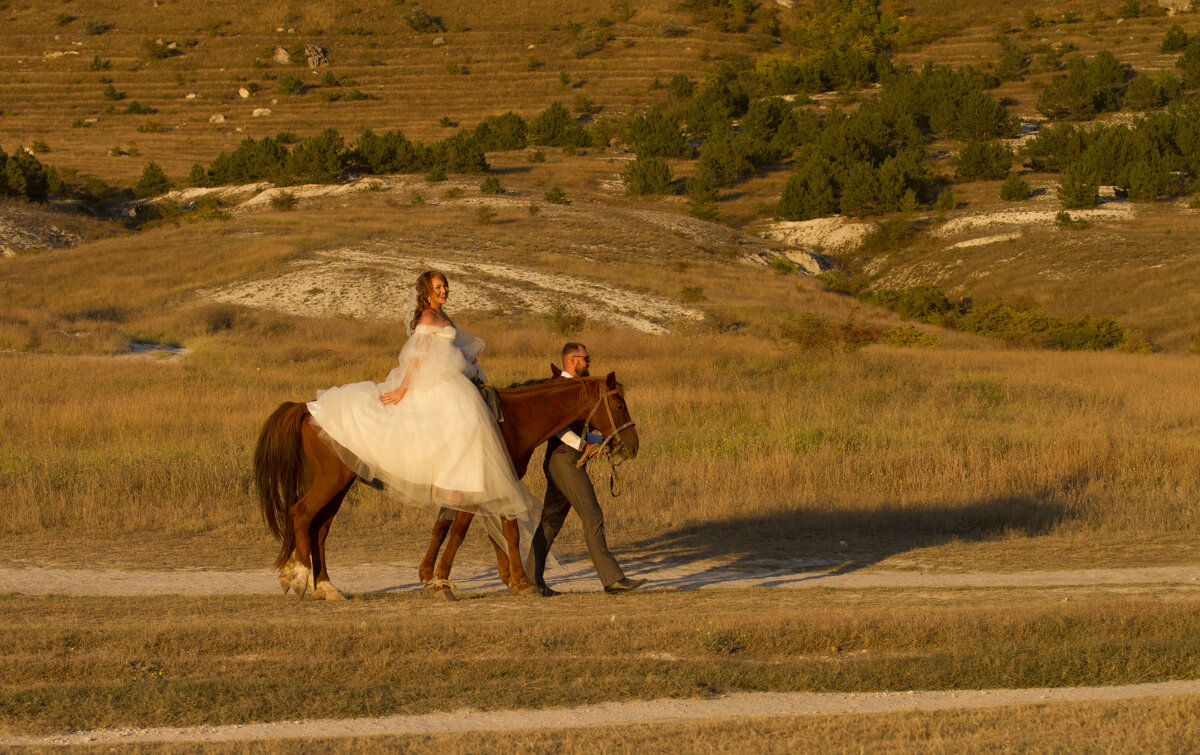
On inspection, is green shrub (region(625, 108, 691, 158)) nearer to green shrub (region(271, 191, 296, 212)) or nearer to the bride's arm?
green shrub (region(271, 191, 296, 212))

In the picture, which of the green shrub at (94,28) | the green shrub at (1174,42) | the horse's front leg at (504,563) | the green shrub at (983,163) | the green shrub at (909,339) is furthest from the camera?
the green shrub at (94,28)

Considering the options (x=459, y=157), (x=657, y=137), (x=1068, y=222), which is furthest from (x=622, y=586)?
(x=657, y=137)

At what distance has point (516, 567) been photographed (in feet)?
28.3

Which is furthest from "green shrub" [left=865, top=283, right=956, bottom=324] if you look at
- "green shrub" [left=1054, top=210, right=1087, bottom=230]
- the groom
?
the groom

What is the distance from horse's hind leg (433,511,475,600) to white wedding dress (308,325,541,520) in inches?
11.6

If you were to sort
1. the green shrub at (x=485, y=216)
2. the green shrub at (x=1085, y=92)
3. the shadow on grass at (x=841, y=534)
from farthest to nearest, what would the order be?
the green shrub at (x=1085, y=92), the green shrub at (x=485, y=216), the shadow on grass at (x=841, y=534)

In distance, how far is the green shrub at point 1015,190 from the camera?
5700 centimetres

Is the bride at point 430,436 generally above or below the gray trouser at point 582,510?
above

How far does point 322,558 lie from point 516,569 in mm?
1461

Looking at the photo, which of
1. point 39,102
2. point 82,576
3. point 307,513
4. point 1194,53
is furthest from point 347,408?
point 39,102

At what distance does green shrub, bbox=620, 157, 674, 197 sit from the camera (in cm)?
6262

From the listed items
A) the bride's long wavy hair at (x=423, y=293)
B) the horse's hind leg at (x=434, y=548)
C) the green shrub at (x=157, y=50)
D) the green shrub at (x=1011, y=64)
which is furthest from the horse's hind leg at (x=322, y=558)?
the green shrub at (x=157, y=50)

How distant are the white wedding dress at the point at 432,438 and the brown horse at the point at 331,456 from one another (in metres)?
0.25

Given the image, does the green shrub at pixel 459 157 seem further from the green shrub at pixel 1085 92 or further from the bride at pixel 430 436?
the bride at pixel 430 436
